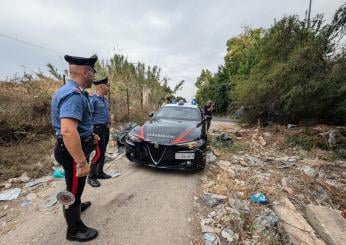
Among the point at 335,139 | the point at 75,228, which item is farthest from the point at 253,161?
the point at 75,228

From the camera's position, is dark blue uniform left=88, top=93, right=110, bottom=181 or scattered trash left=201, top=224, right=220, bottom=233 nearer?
scattered trash left=201, top=224, right=220, bottom=233

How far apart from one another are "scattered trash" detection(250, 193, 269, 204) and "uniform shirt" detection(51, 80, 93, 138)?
8.03 feet

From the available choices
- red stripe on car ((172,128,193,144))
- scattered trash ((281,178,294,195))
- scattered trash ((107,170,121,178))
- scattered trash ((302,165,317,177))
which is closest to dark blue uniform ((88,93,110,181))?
scattered trash ((107,170,121,178))

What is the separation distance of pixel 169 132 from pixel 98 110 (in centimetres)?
138

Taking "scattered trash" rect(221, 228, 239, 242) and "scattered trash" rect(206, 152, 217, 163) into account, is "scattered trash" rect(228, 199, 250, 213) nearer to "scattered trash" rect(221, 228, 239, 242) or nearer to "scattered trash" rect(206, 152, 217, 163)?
"scattered trash" rect(221, 228, 239, 242)

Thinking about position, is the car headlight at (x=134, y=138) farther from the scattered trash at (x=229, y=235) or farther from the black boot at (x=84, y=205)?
the scattered trash at (x=229, y=235)

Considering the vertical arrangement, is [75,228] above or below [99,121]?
below

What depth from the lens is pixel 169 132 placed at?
161 inches

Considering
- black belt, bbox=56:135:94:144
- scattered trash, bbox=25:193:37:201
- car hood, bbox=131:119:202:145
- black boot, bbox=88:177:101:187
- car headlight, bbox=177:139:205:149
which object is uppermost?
black belt, bbox=56:135:94:144

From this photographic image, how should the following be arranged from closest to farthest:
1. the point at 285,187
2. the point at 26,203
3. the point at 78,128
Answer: the point at 78,128 < the point at 26,203 < the point at 285,187

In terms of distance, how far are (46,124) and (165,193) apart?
377 cm

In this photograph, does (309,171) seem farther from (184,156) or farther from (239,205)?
(184,156)

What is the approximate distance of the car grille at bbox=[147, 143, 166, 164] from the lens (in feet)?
12.3

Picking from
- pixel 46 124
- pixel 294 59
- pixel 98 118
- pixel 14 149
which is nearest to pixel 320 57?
pixel 294 59
